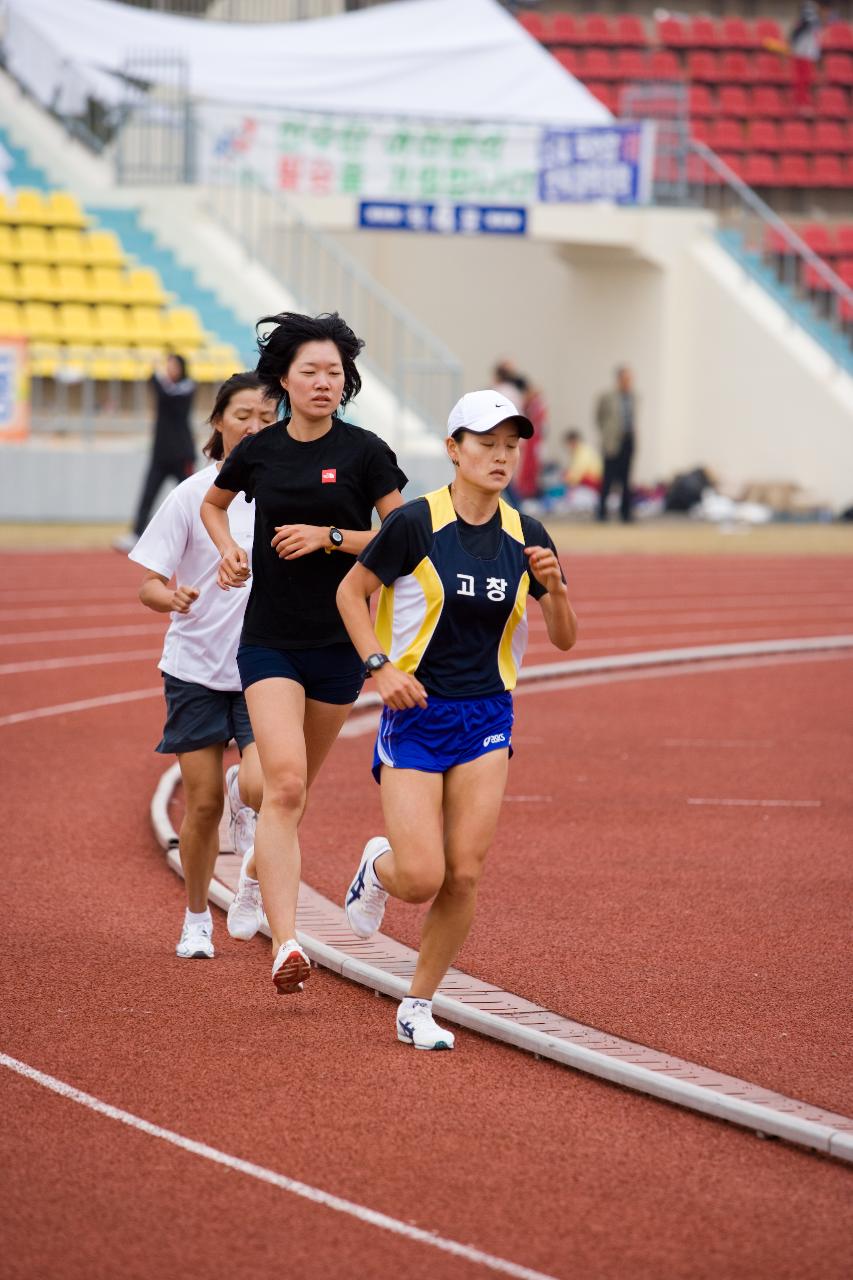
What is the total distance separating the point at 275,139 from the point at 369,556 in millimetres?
24088

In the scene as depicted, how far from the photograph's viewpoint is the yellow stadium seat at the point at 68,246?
26.7 m

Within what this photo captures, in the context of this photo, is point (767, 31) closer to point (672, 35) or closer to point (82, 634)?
point (672, 35)

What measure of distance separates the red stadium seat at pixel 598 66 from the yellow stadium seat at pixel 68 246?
11.1 metres

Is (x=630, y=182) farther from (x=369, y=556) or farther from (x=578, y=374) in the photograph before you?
(x=369, y=556)

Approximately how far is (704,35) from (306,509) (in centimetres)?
3100

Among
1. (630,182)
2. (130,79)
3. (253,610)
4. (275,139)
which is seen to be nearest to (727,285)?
(630,182)

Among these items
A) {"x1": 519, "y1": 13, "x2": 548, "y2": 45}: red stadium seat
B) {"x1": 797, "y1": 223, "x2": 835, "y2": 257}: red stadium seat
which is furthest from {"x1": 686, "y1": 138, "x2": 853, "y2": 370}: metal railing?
{"x1": 519, "y1": 13, "x2": 548, "y2": 45}: red stadium seat

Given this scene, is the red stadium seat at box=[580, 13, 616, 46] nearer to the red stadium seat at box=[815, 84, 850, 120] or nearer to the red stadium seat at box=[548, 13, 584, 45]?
→ the red stadium seat at box=[548, 13, 584, 45]

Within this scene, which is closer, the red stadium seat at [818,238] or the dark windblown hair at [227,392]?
the dark windblown hair at [227,392]

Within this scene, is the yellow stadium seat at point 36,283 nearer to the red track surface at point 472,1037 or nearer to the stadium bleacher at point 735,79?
the stadium bleacher at point 735,79

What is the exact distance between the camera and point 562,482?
29828mm

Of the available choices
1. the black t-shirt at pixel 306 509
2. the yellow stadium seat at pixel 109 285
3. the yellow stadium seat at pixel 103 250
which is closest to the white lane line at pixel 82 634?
the black t-shirt at pixel 306 509

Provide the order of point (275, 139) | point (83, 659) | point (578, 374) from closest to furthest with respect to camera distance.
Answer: point (83, 659), point (275, 139), point (578, 374)

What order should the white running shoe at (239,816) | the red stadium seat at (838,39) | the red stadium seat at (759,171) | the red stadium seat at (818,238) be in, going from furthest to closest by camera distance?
1. the red stadium seat at (838,39)
2. the red stadium seat at (759,171)
3. the red stadium seat at (818,238)
4. the white running shoe at (239,816)
